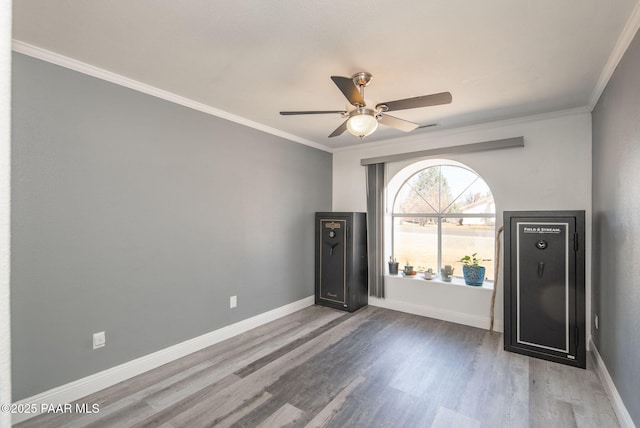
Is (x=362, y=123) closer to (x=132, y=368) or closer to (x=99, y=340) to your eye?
(x=99, y=340)

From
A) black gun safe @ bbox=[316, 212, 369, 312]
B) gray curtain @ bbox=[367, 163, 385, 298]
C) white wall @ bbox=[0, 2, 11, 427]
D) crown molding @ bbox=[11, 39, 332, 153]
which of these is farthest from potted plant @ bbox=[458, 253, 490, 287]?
white wall @ bbox=[0, 2, 11, 427]

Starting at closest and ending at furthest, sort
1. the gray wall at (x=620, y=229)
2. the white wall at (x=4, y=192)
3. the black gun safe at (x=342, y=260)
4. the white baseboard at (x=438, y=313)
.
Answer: the white wall at (x=4, y=192) → the gray wall at (x=620, y=229) → the white baseboard at (x=438, y=313) → the black gun safe at (x=342, y=260)

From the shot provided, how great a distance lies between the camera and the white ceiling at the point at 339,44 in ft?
5.76

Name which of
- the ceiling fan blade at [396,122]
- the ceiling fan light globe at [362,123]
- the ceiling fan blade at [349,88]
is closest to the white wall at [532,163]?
the ceiling fan blade at [396,122]

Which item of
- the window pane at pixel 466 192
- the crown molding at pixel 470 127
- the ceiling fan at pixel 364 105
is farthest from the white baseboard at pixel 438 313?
the ceiling fan at pixel 364 105

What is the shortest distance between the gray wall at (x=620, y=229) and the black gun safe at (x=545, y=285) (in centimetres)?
17

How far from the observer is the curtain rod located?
355 cm

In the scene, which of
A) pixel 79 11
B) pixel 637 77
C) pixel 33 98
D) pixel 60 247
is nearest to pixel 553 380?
pixel 637 77

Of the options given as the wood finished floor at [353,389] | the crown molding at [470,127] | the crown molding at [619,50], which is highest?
the crown molding at [619,50]

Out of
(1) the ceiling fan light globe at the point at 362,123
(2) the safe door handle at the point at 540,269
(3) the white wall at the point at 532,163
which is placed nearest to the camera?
(1) the ceiling fan light globe at the point at 362,123

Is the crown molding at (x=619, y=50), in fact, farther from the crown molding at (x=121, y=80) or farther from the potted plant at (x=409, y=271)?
the crown molding at (x=121, y=80)

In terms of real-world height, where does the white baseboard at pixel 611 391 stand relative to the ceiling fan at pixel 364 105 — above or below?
below

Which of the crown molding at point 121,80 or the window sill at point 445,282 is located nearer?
the crown molding at point 121,80

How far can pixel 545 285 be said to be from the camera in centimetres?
298
